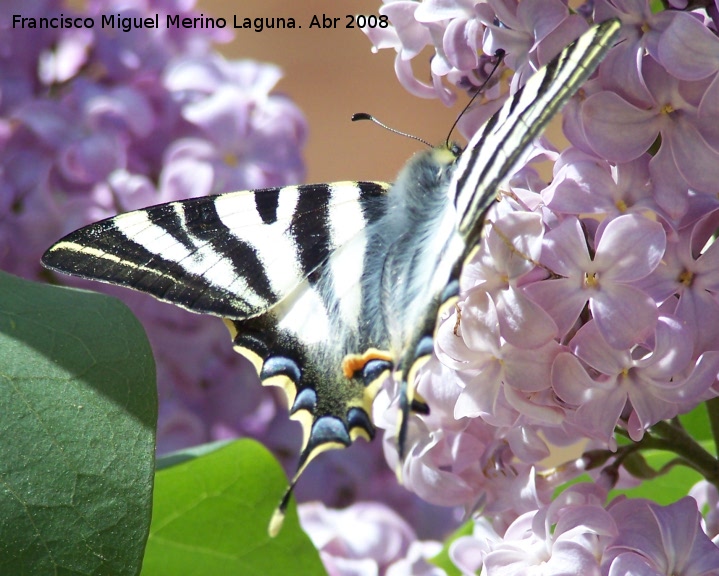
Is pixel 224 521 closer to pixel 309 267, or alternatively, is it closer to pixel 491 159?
pixel 309 267

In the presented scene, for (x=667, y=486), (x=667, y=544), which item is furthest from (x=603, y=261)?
(x=667, y=486)

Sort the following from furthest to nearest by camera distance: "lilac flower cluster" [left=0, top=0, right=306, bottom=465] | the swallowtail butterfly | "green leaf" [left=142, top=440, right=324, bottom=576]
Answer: "lilac flower cluster" [left=0, top=0, right=306, bottom=465]
"green leaf" [left=142, top=440, right=324, bottom=576]
the swallowtail butterfly

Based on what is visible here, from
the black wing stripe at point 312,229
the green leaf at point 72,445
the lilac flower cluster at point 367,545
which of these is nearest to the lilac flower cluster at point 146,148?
the lilac flower cluster at point 367,545

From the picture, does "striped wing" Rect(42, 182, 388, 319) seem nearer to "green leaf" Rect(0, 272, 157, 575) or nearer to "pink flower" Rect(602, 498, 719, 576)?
"green leaf" Rect(0, 272, 157, 575)

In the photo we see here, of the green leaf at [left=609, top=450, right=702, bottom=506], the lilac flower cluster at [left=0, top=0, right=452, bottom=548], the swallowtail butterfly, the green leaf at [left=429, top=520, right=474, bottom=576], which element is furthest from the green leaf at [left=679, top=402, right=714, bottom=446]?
the lilac flower cluster at [left=0, top=0, right=452, bottom=548]

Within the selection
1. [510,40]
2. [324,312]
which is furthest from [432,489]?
[510,40]

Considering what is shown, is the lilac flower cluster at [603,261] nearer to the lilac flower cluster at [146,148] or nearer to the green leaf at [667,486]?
the green leaf at [667,486]
